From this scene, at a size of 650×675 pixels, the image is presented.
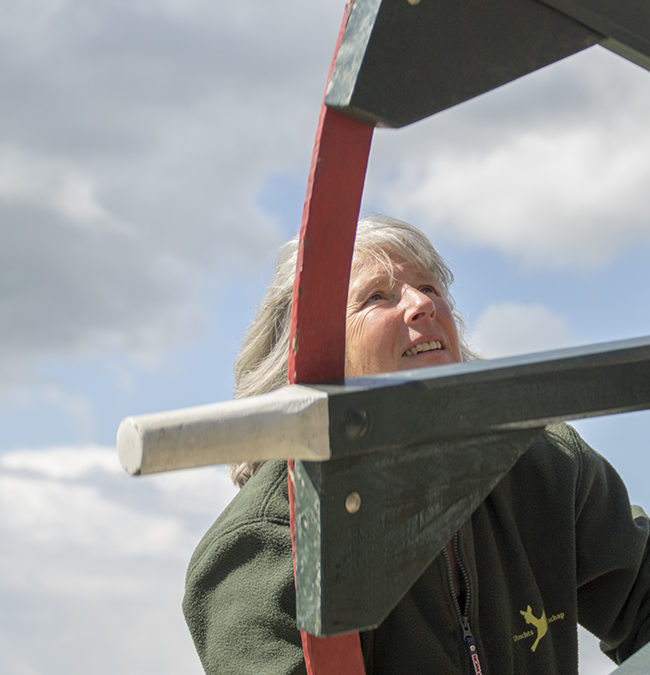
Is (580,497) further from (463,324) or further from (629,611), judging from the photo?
(463,324)

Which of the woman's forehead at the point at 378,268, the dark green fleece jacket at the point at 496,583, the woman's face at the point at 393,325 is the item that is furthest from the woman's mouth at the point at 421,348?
the dark green fleece jacket at the point at 496,583

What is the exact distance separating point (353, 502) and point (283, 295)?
1.23 metres

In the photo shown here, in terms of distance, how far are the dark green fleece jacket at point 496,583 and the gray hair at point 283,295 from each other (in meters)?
0.29

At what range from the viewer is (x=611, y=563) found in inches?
79.3

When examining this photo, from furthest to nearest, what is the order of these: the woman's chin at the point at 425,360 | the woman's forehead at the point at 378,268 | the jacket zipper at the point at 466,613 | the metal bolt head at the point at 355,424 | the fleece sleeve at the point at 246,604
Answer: the woman's forehead at the point at 378,268
the woman's chin at the point at 425,360
the jacket zipper at the point at 466,613
the fleece sleeve at the point at 246,604
the metal bolt head at the point at 355,424

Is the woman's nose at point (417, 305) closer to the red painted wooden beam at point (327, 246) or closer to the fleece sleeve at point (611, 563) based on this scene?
the fleece sleeve at point (611, 563)

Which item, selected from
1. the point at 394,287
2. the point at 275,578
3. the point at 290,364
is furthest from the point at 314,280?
the point at 394,287

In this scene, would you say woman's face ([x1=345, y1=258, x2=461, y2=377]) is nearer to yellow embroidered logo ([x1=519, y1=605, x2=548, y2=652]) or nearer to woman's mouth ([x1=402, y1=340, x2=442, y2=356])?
woman's mouth ([x1=402, y1=340, x2=442, y2=356])

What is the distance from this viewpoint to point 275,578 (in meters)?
1.68

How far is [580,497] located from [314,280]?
128cm

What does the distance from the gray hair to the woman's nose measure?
98mm

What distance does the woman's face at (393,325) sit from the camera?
1.92 meters

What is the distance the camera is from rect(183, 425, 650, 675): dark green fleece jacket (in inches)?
66.8

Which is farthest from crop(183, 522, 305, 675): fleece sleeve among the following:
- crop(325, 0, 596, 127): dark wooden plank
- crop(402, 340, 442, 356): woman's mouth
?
crop(325, 0, 596, 127): dark wooden plank
